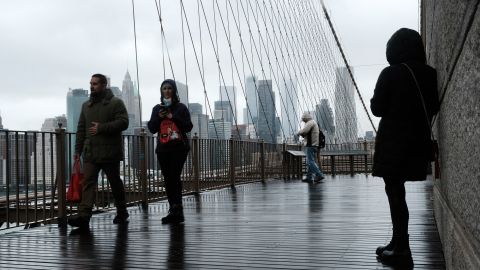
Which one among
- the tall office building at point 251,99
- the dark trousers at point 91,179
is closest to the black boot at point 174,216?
the dark trousers at point 91,179

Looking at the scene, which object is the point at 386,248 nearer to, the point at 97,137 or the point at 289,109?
the point at 97,137

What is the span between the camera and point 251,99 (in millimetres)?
18719

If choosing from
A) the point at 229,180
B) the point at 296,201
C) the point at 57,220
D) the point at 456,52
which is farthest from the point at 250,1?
the point at 456,52

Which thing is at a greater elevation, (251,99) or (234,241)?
(251,99)

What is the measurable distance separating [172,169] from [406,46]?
2.62 m

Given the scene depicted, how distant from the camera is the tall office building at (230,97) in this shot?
15.7 m

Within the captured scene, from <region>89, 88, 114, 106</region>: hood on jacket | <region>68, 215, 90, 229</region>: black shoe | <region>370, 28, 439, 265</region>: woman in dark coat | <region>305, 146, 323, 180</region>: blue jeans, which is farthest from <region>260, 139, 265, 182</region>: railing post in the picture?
<region>370, 28, 439, 265</region>: woman in dark coat

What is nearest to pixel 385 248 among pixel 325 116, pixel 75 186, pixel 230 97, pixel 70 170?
pixel 75 186

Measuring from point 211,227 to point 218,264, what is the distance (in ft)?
5.07

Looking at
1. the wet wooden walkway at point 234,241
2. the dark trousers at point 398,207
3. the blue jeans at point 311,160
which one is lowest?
the wet wooden walkway at point 234,241

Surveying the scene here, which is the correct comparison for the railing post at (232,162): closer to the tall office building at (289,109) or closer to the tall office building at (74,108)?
the tall office building at (74,108)

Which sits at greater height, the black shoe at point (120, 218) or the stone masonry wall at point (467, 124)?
the stone masonry wall at point (467, 124)

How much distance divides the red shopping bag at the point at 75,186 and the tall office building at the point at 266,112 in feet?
37.2

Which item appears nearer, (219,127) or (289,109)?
(219,127)
